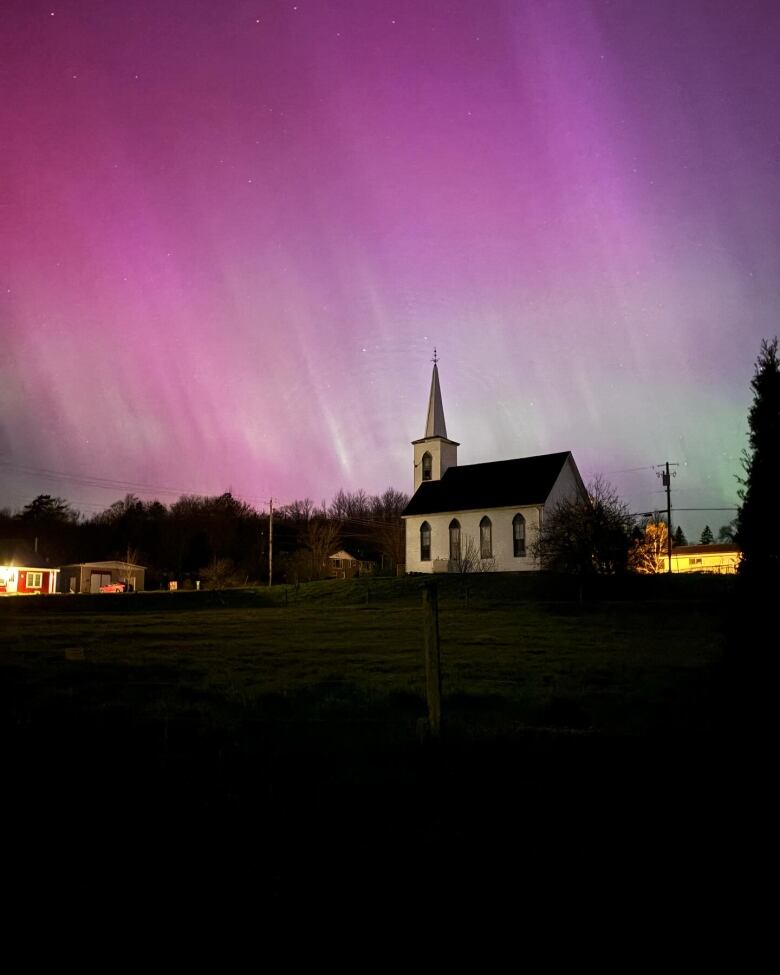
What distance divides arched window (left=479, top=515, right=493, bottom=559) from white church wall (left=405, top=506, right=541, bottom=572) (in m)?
0.25

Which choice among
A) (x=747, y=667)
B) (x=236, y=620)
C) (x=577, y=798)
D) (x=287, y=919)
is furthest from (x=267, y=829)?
(x=236, y=620)

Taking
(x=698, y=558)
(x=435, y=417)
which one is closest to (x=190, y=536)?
(x=435, y=417)

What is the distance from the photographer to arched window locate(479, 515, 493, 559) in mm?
55250

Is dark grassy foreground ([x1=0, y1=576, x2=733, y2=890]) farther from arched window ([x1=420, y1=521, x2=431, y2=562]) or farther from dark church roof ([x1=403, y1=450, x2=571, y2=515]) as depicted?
arched window ([x1=420, y1=521, x2=431, y2=562])

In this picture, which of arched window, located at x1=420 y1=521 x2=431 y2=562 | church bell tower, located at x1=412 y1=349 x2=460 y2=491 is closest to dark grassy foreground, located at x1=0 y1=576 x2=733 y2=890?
arched window, located at x1=420 y1=521 x2=431 y2=562

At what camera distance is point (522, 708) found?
32.2 ft

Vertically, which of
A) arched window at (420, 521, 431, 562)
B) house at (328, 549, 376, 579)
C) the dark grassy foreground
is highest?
arched window at (420, 521, 431, 562)

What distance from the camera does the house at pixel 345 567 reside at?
79.8 m

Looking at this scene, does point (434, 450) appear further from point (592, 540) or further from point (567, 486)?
point (592, 540)

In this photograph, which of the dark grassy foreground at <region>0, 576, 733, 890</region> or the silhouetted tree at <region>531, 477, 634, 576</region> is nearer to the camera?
the dark grassy foreground at <region>0, 576, 733, 890</region>

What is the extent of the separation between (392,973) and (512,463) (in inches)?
2260

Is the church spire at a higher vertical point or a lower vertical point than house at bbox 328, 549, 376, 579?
higher

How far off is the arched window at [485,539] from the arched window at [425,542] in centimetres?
543

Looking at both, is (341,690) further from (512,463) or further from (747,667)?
(512,463)
